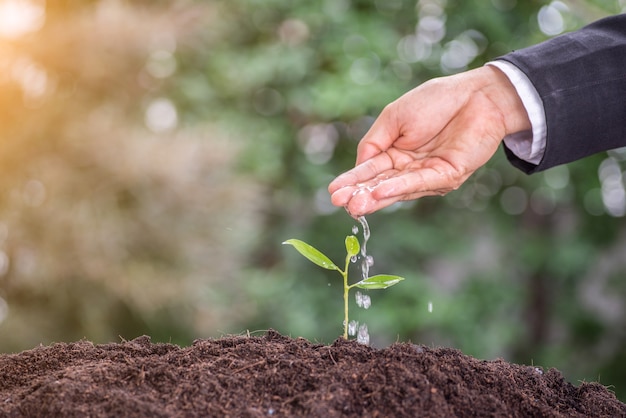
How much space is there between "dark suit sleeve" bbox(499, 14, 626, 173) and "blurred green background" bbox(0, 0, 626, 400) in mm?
2094

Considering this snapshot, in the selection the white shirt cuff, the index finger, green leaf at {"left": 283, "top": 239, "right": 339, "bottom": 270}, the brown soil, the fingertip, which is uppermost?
the white shirt cuff

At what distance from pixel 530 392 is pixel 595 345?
3746 millimetres

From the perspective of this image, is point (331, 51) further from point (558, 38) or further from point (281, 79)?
point (558, 38)

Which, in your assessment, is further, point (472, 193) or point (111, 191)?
point (472, 193)

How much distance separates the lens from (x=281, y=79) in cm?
418

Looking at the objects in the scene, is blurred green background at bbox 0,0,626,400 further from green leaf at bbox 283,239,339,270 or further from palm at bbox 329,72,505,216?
green leaf at bbox 283,239,339,270

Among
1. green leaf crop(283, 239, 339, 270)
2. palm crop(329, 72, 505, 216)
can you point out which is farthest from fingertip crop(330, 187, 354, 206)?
green leaf crop(283, 239, 339, 270)

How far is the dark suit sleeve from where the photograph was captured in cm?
128

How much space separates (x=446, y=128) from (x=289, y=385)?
30.4 inches

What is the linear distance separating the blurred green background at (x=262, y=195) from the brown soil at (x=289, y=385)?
217 cm

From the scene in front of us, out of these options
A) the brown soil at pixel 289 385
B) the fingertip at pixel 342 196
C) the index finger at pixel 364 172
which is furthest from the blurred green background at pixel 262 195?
the brown soil at pixel 289 385

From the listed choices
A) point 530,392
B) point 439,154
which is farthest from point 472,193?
point 530,392

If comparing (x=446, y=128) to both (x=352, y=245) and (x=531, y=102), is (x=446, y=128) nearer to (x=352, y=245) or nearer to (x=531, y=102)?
(x=531, y=102)

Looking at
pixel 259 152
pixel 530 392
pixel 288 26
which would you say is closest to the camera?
pixel 530 392
